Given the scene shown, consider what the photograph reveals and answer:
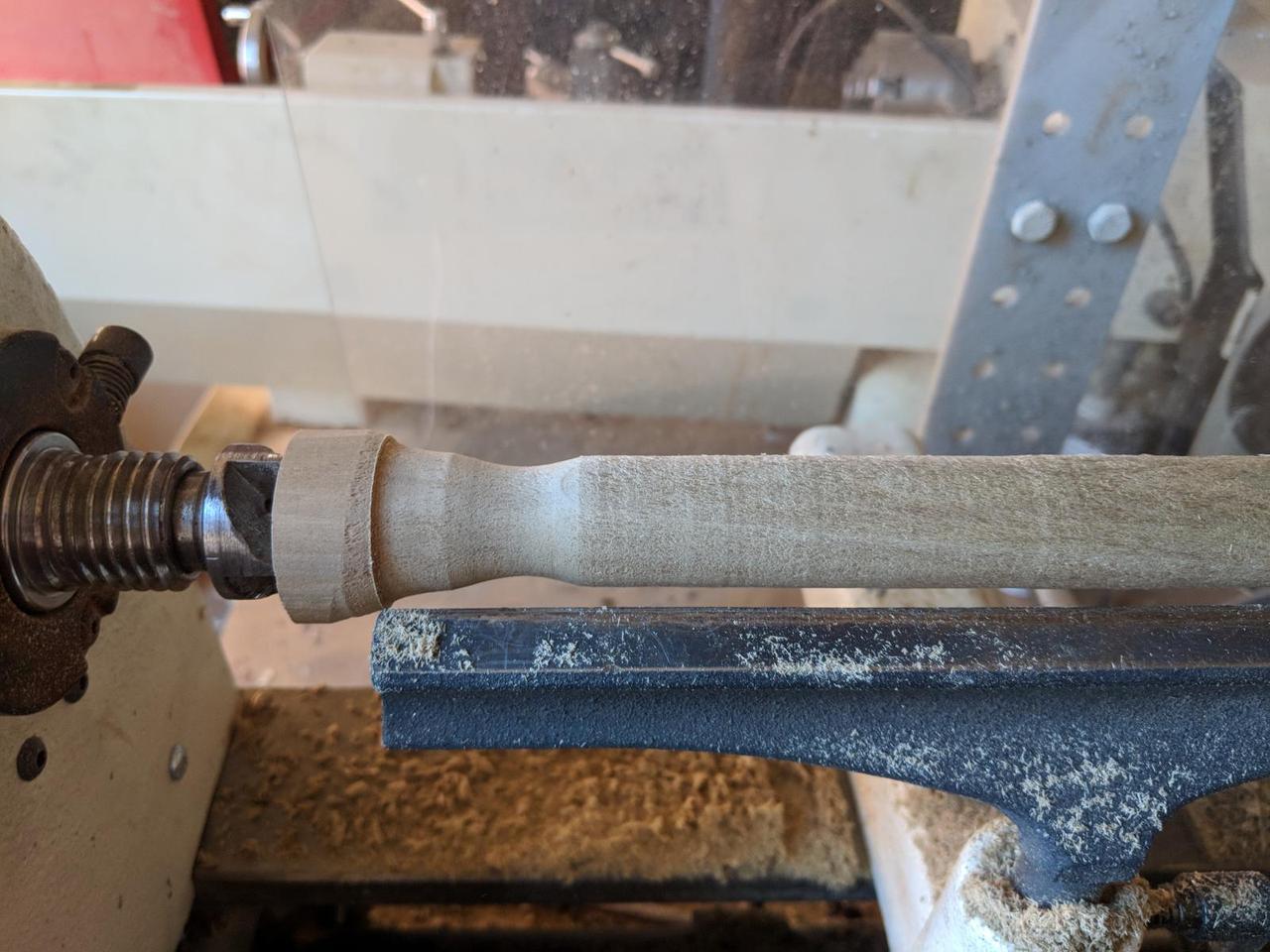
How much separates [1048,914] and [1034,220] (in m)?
0.53

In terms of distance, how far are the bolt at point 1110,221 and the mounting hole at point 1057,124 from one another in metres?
0.07

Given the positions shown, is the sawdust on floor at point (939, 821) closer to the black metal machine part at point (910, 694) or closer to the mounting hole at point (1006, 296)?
the black metal machine part at point (910, 694)

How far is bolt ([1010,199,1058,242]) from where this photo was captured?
71 centimetres

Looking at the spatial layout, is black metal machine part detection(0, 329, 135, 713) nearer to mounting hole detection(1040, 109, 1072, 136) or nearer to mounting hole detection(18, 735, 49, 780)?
mounting hole detection(18, 735, 49, 780)

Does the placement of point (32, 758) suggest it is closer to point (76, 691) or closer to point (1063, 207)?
point (76, 691)

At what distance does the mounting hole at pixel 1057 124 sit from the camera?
0.69 metres

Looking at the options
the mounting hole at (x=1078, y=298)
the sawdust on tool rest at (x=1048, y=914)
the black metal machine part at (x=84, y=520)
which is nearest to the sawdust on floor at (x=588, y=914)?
the sawdust on tool rest at (x=1048, y=914)

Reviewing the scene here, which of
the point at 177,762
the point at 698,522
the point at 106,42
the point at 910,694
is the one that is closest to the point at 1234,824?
the point at 910,694

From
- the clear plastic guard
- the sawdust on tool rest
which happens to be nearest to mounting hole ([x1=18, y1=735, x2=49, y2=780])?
the sawdust on tool rest

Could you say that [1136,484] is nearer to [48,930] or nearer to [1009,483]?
[1009,483]

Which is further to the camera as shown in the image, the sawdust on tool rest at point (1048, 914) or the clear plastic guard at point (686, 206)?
the clear plastic guard at point (686, 206)

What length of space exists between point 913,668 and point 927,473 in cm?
8

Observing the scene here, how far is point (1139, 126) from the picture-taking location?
2.23 ft

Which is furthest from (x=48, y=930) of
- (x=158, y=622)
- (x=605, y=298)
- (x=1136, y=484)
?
(x=605, y=298)
